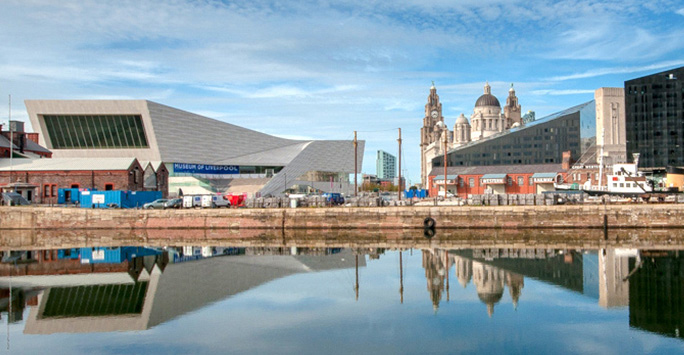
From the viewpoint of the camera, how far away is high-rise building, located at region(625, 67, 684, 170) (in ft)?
237

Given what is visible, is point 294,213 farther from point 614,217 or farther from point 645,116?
point 645,116

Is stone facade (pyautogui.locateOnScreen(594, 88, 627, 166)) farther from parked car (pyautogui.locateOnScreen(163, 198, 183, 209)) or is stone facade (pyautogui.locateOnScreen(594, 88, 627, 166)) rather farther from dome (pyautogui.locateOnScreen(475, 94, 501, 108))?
parked car (pyautogui.locateOnScreen(163, 198, 183, 209))

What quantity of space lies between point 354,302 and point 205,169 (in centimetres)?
6030

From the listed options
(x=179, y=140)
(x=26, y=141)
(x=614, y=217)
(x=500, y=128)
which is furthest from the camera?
(x=500, y=128)

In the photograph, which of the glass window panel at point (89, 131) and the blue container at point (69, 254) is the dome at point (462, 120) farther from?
the blue container at point (69, 254)

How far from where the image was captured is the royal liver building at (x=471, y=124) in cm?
11512

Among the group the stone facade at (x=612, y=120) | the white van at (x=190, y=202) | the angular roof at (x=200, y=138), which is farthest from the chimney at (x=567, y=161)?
the white van at (x=190, y=202)

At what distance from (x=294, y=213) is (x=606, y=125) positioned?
51.1 m

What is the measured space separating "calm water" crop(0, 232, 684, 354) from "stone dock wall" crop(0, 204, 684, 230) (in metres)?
7.70

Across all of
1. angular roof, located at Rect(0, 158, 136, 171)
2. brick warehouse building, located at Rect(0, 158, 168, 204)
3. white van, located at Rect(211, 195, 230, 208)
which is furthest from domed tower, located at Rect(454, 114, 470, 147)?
brick warehouse building, located at Rect(0, 158, 168, 204)

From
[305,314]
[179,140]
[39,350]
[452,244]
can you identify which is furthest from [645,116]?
[39,350]

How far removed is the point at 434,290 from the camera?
20.6 meters

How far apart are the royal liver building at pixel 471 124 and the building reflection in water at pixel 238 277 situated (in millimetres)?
72294

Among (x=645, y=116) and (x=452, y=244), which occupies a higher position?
(x=645, y=116)
